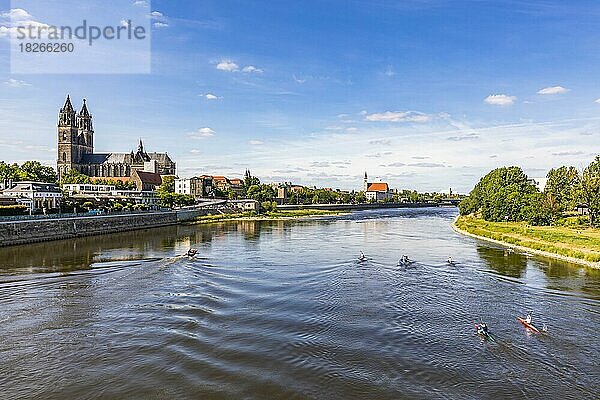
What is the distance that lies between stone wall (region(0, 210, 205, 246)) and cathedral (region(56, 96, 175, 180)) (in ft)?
284

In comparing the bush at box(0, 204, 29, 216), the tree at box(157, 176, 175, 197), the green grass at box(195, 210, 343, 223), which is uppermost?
the tree at box(157, 176, 175, 197)

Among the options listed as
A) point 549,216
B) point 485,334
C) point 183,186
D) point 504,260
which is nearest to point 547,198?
point 549,216

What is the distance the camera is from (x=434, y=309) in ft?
77.2

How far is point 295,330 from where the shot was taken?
65.9 feet

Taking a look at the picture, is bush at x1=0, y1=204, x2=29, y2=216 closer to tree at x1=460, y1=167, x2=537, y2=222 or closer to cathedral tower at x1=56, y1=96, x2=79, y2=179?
tree at x1=460, y1=167, x2=537, y2=222

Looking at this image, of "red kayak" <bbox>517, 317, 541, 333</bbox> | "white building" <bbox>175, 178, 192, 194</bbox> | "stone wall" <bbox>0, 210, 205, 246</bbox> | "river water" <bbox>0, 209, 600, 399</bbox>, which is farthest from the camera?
"white building" <bbox>175, 178, 192, 194</bbox>

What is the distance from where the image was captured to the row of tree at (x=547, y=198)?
227ft

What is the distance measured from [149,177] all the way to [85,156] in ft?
97.2

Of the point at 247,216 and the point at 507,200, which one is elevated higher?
the point at 507,200

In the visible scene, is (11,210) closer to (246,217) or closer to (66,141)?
(246,217)

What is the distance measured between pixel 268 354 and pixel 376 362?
3.89 m

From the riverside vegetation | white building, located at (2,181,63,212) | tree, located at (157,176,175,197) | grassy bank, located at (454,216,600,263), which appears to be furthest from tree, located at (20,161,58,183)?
grassy bank, located at (454,216,600,263)

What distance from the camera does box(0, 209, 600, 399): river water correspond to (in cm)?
1501

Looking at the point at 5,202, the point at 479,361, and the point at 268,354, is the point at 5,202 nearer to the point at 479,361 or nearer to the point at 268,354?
the point at 268,354
